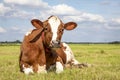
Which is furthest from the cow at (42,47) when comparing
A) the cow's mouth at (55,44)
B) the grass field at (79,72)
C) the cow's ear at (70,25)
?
the grass field at (79,72)

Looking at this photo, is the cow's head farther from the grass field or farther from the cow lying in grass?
the grass field

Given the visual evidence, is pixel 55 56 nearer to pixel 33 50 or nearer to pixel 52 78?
pixel 33 50

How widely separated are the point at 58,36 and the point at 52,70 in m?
1.77

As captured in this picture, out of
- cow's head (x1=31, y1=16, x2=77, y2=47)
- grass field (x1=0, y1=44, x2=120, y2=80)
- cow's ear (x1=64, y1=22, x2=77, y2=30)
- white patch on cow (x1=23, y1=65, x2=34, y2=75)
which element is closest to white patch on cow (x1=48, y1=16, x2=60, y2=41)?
cow's head (x1=31, y1=16, x2=77, y2=47)

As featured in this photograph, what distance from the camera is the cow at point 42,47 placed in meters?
11.5

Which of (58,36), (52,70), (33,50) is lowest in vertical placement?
(52,70)

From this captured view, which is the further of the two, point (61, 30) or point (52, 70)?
point (52, 70)

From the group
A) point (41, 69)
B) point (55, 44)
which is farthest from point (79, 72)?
point (55, 44)

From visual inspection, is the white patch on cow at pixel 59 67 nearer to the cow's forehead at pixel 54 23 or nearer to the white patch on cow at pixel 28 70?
the white patch on cow at pixel 28 70

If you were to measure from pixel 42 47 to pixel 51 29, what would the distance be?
997mm

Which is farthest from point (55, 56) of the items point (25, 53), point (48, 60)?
point (25, 53)

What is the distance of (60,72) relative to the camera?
1183 cm

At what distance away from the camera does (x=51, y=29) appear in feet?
37.3

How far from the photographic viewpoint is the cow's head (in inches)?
436
